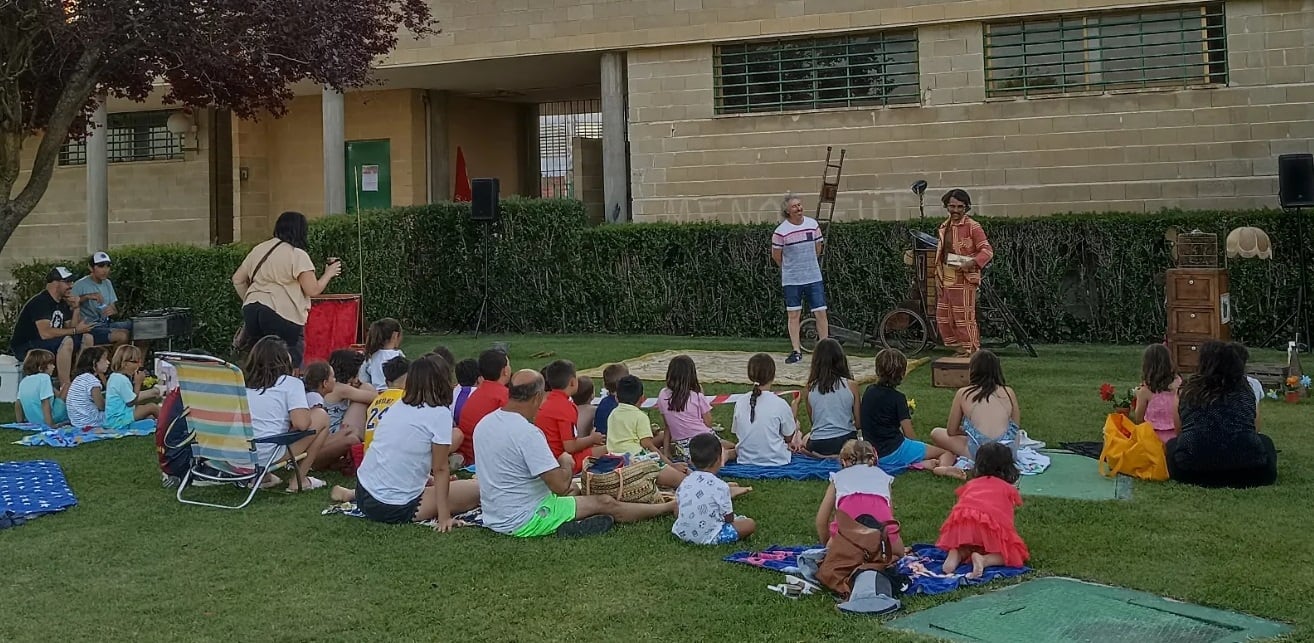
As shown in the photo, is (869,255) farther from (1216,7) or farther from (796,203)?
(1216,7)

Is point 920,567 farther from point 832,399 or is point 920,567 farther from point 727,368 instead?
point 727,368

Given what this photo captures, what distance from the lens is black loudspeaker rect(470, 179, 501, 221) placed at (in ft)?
50.1

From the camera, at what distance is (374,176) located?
71.8 feet

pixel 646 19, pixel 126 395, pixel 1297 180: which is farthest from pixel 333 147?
pixel 1297 180

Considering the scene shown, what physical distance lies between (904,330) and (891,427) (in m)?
5.34

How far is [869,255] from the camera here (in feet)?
46.9

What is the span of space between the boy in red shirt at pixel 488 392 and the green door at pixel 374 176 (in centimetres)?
1503

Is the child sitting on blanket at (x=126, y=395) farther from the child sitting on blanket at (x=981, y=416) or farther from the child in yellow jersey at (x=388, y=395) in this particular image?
the child sitting on blanket at (x=981, y=416)

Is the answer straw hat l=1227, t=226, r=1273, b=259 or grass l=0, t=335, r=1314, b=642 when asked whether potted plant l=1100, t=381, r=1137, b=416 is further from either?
straw hat l=1227, t=226, r=1273, b=259

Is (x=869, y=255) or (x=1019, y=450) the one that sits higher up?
(x=869, y=255)

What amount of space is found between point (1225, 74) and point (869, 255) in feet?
15.9

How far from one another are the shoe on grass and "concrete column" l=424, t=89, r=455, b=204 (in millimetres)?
16576

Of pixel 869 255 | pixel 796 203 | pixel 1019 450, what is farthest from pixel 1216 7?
pixel 1019 450

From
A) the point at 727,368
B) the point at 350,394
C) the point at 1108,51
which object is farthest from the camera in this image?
the point at 1108,51
